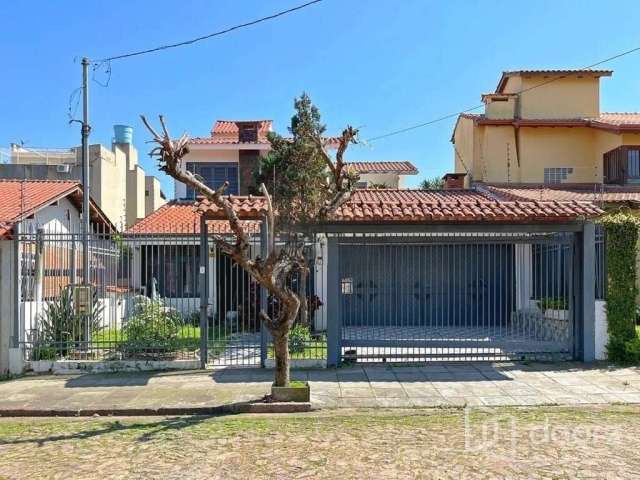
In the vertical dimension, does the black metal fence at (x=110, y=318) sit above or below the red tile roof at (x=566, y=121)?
below

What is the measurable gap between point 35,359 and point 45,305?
102 cm

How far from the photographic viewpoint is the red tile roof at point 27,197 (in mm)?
11154

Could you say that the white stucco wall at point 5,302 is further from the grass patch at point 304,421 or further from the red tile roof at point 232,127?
the red tile roof at point 232,127

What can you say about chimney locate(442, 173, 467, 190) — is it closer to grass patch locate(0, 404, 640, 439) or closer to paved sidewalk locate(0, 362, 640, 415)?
paved sidewalk locate(0, 362, 640, 415)

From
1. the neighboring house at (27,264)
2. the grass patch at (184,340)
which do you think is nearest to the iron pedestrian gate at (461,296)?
the grass patch at (184,340)

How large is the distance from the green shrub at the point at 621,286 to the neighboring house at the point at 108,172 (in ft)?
58.9

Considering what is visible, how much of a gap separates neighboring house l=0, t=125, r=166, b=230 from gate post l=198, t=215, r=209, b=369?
1347 centimetres

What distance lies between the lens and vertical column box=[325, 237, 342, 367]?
34.0 ft

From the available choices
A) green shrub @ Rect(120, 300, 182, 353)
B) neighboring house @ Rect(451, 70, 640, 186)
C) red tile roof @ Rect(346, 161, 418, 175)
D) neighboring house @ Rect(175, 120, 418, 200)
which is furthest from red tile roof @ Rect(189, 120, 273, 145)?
green shrub @ Rect(120, 300, 182, 353)

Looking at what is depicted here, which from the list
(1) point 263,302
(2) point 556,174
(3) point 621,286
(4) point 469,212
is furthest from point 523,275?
(2) point 556,174

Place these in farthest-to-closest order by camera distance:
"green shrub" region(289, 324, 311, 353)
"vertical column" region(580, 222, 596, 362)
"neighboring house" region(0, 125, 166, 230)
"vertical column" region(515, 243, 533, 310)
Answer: "neighboring house" region(0, 125, 166, 230) → "vertical column" region(515, 243, 533, 310) → "green shrub" region(289, 324, 311, 353) → "vertical column" region(580, 222, 596, 362)

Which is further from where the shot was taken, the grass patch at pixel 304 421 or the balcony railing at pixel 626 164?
the balcony railing at pixel 626 164

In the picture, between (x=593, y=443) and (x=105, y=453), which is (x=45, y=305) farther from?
(x=593, y=443)

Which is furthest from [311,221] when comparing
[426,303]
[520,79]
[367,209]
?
[520,79]
